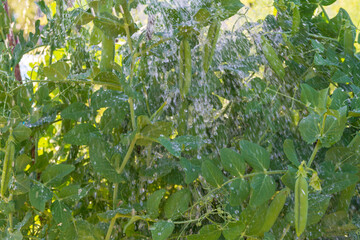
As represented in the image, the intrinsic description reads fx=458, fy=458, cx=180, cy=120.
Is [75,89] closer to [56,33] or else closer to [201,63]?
[56,33]

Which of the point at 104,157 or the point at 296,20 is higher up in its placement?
the point at 296,20

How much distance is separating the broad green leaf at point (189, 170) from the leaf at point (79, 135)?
0.11 metres


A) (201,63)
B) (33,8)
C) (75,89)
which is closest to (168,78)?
(201,63)

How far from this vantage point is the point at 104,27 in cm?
50

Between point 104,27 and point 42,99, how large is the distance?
0.17 metres

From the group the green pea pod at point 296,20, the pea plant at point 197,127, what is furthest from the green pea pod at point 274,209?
Answer: the green pea pod at point 296,20

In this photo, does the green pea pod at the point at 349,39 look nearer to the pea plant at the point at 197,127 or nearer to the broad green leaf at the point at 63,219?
the pea plant at the point at 197,127

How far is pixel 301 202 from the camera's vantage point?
0.39m

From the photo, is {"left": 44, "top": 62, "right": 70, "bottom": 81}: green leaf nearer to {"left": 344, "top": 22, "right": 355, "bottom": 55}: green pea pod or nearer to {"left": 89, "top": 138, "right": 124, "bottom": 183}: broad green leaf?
{"left": 89, "top": 138, "right": 124, "bottom": 183}: broad green leaf

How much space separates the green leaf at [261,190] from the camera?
0.44 m

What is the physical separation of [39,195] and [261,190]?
0.26 m

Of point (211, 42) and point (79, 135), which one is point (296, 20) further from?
point (79, 135)

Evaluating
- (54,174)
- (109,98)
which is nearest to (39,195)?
(54,174)

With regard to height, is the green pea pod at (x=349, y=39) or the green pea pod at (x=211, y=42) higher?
the green pea pod at (x=211, y=42)
